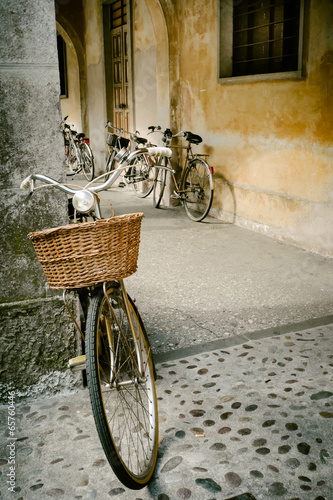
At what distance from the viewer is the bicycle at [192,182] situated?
7.72 m

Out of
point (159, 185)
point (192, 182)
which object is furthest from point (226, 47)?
point (159, 185)

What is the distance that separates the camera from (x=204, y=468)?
2.46 metres

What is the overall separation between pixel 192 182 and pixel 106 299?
20.0ft

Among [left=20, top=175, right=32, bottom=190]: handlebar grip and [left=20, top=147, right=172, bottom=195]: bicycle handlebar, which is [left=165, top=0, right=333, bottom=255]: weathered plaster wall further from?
[left=20, top=175, right=32, bottom=190]: handlebar grip

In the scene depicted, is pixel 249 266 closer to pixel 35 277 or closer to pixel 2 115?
pixel 35 277

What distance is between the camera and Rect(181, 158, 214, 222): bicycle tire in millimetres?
7871

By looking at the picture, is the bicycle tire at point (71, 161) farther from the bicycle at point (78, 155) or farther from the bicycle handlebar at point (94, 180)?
the bicycle handlebar at point (94, 180)

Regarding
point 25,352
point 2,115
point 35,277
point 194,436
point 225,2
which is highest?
point 225,2

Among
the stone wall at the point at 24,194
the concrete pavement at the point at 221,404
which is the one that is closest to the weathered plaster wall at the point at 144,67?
the concrete pavement at the point at 221,404

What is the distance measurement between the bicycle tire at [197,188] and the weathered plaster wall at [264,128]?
205 mm

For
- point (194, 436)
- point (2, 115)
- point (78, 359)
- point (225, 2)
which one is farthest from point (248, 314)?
point (225, 2)

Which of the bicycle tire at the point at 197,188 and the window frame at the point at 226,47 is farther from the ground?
the window frame at the point at 226,47

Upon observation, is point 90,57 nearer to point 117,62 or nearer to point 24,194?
point 117,62

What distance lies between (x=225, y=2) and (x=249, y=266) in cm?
397
